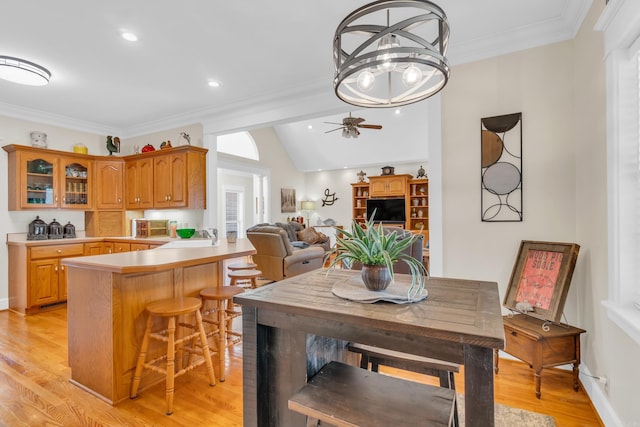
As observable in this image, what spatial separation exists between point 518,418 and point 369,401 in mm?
1344

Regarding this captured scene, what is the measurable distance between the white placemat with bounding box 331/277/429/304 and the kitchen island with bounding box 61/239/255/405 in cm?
128

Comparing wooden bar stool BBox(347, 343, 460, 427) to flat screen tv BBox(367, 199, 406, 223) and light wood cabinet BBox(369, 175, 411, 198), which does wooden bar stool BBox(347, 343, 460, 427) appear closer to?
flat screen tv BBox(367, 199, 406, 223)

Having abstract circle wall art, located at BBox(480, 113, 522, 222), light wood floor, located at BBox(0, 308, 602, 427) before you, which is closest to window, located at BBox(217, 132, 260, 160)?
light wood floor, located at BBox(0, 308, 602, 427)

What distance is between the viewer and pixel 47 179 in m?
4.38

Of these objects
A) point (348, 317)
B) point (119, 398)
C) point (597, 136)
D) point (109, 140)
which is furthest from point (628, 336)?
point (109, 140)

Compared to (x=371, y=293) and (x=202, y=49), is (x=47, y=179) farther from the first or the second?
(x=371, y=293)

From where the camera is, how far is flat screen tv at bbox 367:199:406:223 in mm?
8391

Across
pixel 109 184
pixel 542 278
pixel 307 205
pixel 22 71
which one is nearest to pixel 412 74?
pixel 542 278

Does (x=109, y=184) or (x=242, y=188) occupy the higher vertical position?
(x=242, y=188)

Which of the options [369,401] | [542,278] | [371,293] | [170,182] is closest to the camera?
[369,401]

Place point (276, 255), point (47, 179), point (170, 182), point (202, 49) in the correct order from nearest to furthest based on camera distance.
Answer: point (202, 49) → point (47, 179) → point (170, 182) → point (276, 255)

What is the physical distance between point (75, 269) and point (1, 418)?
930 millimetres

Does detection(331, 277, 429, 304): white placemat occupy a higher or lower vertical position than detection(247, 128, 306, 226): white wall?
lower

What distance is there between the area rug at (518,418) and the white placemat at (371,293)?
112 cm
